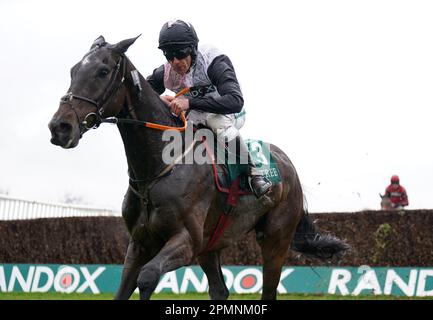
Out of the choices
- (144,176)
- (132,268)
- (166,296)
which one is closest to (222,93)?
(144,176)

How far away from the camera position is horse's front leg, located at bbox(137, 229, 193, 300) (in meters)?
4.83

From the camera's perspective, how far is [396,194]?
46.7ft

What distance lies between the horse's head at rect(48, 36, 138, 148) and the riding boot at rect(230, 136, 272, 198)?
1136 mm

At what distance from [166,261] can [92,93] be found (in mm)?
1256

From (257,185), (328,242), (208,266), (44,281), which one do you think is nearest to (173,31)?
(257,185)

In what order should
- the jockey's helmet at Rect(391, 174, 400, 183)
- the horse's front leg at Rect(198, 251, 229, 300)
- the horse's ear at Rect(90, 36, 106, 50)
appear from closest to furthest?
the horse's ear at Rect(90, 36, 106, 50) → the horse's front leg at Rect(198, 251, 229, 300) → the jockey's helmet at Rect(391, 174, 400, 183)

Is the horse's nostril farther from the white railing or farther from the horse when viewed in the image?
the white railing

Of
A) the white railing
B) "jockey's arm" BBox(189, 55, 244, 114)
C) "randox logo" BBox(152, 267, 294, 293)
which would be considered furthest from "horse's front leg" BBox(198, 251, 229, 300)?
the white railing

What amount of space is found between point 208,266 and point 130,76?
6.60ft

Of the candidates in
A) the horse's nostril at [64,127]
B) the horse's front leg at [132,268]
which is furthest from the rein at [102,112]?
the horse's front leg at [132,268]

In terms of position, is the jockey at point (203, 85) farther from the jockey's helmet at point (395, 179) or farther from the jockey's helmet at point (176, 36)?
the jockey's helmet at point (395, 179)

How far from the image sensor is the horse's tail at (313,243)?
7.29m

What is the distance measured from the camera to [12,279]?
13.3 meters

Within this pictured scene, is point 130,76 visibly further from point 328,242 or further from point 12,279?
point 12,279
